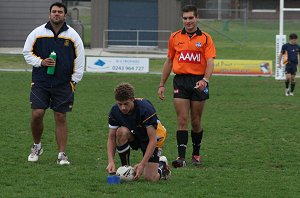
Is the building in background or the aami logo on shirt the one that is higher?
the building in background

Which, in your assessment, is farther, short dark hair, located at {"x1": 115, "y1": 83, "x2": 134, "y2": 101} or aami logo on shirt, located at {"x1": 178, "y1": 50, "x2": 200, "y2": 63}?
aami logo on shirt, located at {"x1": 178, "y1": 50, "x2": 200, "y2": 63}

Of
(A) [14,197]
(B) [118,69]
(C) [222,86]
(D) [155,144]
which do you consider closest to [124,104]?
(D) [155,144]

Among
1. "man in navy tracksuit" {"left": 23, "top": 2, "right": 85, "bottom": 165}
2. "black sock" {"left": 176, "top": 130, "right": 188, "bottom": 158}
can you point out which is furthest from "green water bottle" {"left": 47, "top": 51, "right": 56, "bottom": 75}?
"black sock" {"left": 176, "top": 130, "right": 188, "bottom": 158}

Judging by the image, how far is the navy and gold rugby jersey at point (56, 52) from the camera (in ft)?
32.3

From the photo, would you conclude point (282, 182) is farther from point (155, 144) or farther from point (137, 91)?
point (137, 91)

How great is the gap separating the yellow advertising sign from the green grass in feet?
32.3

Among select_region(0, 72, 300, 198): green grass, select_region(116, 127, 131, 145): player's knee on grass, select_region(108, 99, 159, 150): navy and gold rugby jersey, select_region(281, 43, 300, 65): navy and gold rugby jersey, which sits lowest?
select_region(0, 72, 300, 198): green grass

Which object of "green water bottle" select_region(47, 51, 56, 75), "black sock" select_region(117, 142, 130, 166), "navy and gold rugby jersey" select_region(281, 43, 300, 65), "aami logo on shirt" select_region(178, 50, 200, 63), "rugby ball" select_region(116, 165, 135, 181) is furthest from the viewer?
"navy and gold rugby jersey" select_region(281, 43, 300, 65)

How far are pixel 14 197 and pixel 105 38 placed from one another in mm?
36173

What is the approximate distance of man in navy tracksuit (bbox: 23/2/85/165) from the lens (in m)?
9.84

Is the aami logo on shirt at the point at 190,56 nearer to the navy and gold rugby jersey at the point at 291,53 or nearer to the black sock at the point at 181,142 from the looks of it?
the black sock at the point at 181,142

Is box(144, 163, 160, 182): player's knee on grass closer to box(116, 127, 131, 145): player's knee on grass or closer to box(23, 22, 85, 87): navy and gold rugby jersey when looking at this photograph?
box(116, 127, 131, 145): player's knee on grass

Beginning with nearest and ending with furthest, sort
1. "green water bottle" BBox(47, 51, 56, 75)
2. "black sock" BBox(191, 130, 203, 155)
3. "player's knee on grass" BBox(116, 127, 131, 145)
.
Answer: "player's knee on grass" BBox(116, 127, 131, 145)
"green water bottle" BBox(47, 51, 56, 75)
"black sock" BBox(191, 130, 203, 155)

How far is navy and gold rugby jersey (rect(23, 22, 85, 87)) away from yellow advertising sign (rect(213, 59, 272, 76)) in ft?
75.4
